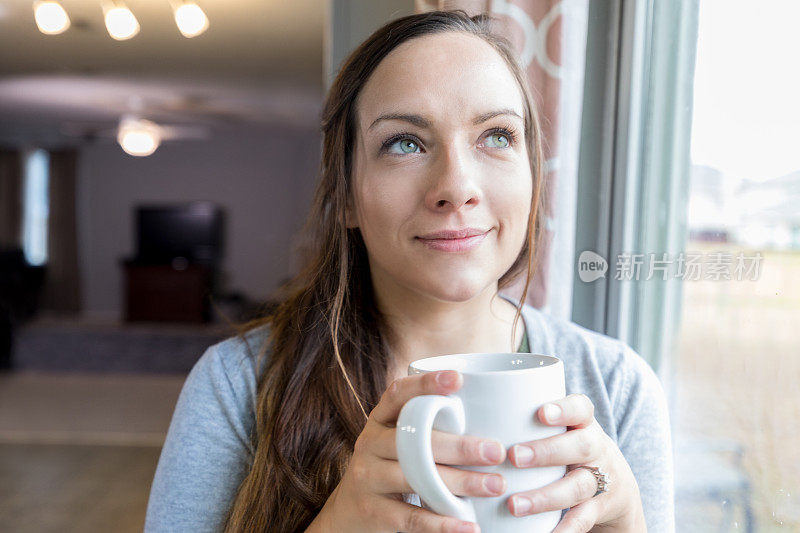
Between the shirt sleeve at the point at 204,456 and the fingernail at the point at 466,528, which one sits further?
the shirt sleeve at the point at 204,456

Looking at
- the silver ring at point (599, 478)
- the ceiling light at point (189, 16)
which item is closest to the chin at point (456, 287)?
the silver ring at point (599, 478)

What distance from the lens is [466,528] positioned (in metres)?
0.41

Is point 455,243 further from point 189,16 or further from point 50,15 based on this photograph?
point 50,15

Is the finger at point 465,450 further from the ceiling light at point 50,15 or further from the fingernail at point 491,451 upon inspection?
the ceiling light at point 50,15

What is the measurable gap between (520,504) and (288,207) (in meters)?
8.98

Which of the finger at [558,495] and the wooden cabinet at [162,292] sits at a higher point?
the finger at [558,495]

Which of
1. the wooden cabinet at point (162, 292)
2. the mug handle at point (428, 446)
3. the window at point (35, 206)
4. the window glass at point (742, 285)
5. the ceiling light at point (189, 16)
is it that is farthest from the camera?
the window at point (35, 206)

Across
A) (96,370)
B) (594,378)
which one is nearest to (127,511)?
(594,378)

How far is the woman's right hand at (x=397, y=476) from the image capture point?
16.0 inches

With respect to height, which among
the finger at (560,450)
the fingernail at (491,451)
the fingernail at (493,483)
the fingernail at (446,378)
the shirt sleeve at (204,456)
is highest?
the fingernail at (446,378)

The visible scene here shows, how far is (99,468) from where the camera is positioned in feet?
10.3

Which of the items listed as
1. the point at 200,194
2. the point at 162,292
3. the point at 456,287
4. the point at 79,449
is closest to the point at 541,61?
the point at 456,287

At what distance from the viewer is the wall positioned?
9.07 m

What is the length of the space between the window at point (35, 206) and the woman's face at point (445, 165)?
31.4ft
